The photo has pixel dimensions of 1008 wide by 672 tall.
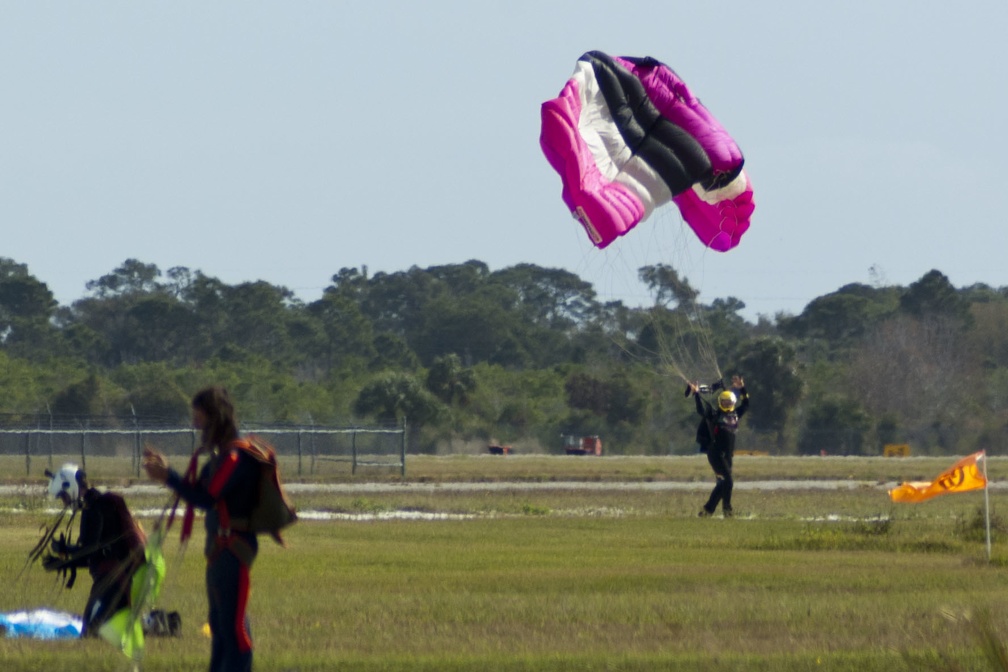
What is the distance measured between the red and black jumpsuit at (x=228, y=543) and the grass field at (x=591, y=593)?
45 cm

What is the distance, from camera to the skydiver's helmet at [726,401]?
66.0 ft

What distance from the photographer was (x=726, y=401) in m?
20.2

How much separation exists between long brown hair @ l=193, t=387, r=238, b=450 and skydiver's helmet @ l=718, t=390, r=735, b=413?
1322 centimetres

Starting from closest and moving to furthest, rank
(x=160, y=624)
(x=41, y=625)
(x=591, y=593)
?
(x=160, y=624) < (x=41, y=625) < (x=591, y=593)

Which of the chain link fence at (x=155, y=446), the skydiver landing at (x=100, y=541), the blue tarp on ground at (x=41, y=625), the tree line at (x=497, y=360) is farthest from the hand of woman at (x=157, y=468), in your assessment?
the tree line at (x=497, y=360)

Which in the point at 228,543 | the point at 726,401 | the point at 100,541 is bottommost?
the point at 100,541

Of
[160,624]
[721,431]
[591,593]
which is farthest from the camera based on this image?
[721,431]

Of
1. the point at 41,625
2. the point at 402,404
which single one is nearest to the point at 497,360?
the point at 402,404

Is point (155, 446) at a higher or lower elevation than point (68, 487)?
higher

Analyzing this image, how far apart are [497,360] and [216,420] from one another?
327 ft

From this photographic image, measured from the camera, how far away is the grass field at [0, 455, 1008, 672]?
896 cm

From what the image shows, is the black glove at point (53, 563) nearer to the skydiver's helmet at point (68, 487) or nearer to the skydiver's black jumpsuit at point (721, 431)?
the skydiver's helmet at point (68, 487)

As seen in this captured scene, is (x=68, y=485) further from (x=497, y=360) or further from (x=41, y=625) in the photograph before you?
(x=497, y=360)

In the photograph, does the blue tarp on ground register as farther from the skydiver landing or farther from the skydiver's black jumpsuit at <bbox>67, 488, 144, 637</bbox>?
the skydiver's black jumpsuit at <bbox>67, 488, 144, 637</bbox>
